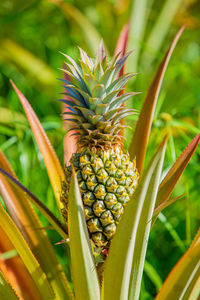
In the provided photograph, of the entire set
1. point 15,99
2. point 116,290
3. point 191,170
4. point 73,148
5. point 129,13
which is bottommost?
point 116,290

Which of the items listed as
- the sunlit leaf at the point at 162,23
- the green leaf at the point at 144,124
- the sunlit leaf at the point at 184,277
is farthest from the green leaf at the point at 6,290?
the sunlit leaf at the point at 162,23

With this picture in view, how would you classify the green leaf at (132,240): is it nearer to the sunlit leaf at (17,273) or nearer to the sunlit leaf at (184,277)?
the sunlit leaf at (184,277)

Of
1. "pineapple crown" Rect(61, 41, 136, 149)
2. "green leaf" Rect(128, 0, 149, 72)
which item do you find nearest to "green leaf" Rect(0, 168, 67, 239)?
"pineapple crown" Rect(61, 41, 136, 149)

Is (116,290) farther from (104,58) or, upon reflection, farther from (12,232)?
(104,58)

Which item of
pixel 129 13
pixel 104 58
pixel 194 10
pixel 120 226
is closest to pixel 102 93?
pixel 104 58

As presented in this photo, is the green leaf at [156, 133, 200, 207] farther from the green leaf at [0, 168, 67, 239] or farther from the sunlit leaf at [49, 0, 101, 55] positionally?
the sunlit leaf at [49, 0, 101, 55]
